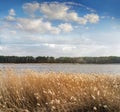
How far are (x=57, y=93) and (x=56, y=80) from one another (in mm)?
851

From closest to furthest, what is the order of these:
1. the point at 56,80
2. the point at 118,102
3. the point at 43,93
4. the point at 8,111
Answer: the point at 118,102 → the point at 8,111 → the point at 43,93 → the point at 56,80

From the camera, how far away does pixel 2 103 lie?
31.4ft

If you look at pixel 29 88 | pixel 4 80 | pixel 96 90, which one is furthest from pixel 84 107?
pixel 4 80

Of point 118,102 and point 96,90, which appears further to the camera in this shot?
point 96,90

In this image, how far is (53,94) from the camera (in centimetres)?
873

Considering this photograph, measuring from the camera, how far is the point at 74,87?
955cm

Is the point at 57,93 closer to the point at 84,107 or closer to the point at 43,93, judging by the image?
the point at 43,93

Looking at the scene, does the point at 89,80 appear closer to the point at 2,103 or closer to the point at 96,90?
the point at 96,90

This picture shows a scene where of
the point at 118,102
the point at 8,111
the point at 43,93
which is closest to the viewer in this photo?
the point at 118,102

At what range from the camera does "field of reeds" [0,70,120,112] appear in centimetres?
844

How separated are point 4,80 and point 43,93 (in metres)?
1.69

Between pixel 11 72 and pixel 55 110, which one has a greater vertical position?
pixel 11 72

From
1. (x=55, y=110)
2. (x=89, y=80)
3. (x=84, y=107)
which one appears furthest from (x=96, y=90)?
(x=89, y=80)

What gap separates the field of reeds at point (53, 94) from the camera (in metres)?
8.44
